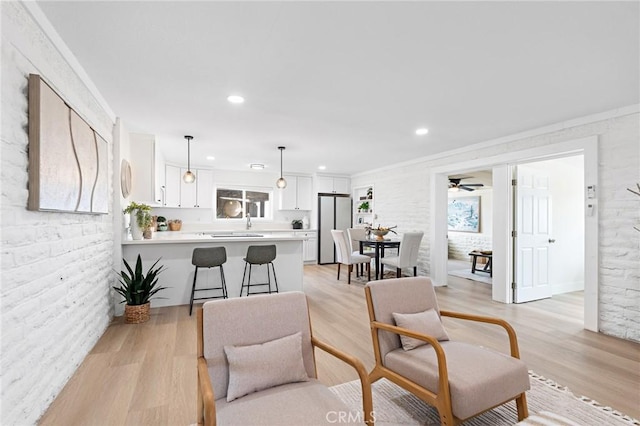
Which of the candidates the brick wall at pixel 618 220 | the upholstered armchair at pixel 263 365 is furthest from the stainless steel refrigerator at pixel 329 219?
the upholstered armchair at pixel 263 365

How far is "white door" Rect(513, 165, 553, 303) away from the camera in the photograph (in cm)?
444

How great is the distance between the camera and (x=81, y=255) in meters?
2.52

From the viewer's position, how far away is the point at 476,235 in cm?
848

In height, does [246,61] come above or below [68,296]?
above

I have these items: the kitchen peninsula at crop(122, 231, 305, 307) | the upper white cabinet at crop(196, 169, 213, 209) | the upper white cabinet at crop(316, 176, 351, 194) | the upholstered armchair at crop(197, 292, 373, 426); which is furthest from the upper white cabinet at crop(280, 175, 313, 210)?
the upholstered armchair at crop(197, 292, 373, 426)

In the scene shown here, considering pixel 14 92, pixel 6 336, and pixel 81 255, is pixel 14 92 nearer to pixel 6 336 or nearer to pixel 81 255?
pixel 6 336

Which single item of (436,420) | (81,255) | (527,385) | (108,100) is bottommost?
(436,420)

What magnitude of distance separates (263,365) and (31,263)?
143 centimetres

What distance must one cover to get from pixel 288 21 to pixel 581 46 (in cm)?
196

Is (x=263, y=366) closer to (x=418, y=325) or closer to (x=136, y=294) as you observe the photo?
(x=418, y=325)

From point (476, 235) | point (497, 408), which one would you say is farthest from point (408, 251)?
point (476, 235)

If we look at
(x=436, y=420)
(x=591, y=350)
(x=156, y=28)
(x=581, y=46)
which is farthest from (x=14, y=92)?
(x=591, y=350)

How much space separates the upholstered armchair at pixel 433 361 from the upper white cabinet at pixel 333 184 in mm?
5733

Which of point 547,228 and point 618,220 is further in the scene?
point 547,228
